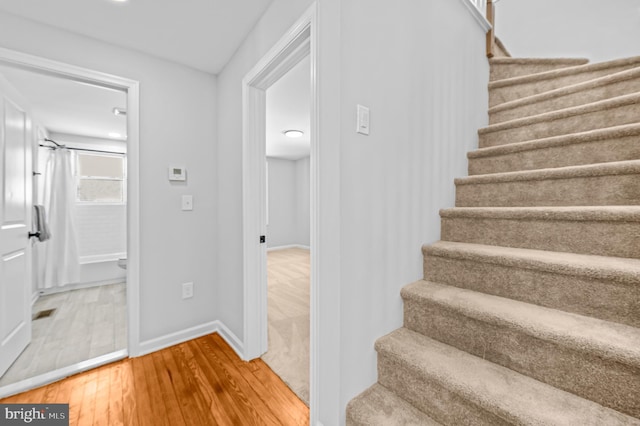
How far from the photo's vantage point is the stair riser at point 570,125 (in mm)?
1390

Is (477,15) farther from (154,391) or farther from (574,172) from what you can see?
(154,391)

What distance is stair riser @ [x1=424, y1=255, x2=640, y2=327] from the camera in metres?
0.87

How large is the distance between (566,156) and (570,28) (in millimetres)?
2521

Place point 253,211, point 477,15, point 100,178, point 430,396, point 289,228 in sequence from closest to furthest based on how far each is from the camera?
point 430,396
point 253,211
point 477,15
point 100,178
point 289,228

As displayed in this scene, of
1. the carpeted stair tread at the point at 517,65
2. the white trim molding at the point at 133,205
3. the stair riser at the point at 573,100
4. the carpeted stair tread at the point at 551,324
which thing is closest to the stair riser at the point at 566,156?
the stair riser at the point at 573,100

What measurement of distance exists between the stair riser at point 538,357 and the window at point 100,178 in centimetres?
474

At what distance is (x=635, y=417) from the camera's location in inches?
28.6

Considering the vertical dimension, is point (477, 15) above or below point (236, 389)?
above

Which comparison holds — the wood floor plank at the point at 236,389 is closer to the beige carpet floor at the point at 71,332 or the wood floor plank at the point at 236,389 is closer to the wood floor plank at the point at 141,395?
the wood floor plank at the point at 141,395

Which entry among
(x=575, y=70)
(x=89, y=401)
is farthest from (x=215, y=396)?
(x=575, y=70)

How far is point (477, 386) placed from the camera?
2.82 ft

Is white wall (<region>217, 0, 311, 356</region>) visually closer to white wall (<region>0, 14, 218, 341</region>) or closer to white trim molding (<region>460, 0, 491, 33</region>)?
white wall (<region>0, 14, 218, 341</region>)

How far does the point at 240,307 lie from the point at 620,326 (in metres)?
1.99

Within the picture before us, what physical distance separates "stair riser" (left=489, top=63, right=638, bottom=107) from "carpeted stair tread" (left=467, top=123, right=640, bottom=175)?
2.54 feet
